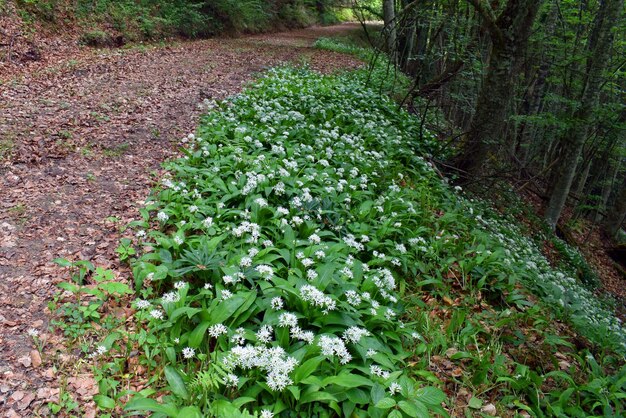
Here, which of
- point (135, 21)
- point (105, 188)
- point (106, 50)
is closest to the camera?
point (105, 188)

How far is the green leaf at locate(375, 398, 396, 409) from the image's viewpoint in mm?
2746

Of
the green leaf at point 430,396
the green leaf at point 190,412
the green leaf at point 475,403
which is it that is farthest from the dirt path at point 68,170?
the green leaf at point 475,403

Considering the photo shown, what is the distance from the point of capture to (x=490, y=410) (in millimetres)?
3482

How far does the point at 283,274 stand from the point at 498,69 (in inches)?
256

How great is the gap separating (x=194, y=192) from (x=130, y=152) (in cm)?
243

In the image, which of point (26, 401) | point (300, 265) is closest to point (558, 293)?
point (300, 265)

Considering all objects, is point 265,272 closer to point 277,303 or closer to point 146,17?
point 277,303

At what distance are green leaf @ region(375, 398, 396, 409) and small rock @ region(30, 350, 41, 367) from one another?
2676 mm

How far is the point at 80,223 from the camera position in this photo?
195 inches

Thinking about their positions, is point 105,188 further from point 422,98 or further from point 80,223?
point 422,98

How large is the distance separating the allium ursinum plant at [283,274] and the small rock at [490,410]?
0.66 meters

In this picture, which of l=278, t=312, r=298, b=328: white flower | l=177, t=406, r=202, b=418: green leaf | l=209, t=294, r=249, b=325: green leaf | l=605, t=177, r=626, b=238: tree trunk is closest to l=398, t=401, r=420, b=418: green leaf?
l=278, t=312, r=298, b=328: white flower

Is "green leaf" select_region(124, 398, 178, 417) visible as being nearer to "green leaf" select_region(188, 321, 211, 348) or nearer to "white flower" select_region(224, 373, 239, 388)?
"white flower" select_region(224, 373, 239, 388)

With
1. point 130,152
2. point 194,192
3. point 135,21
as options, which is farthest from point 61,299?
point 135,21
